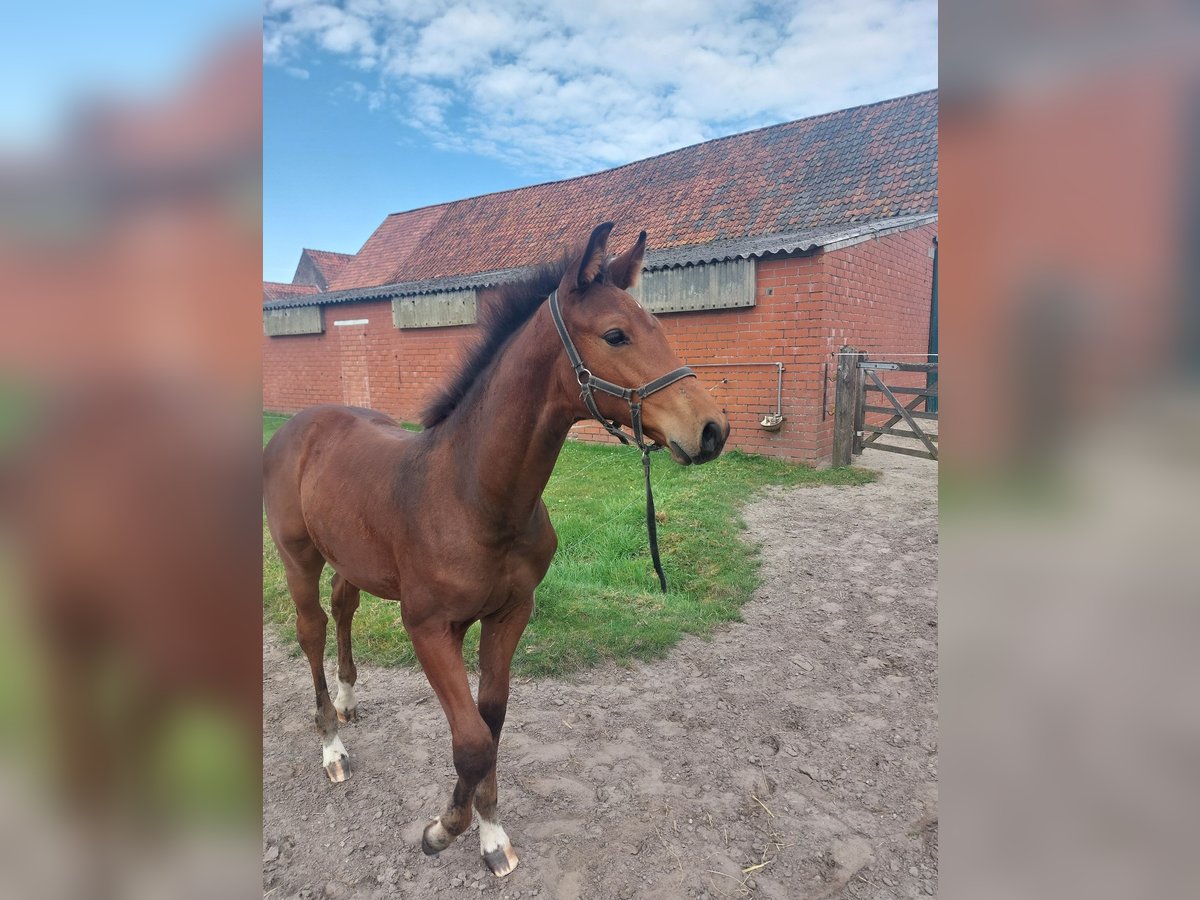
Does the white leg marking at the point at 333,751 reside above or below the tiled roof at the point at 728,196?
below

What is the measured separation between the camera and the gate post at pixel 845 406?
840cm

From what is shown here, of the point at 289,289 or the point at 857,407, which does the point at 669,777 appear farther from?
the point at 289,289

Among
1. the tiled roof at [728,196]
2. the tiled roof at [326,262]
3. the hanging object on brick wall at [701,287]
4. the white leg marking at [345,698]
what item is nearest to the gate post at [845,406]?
the hanging object on brick wall at [701,287]

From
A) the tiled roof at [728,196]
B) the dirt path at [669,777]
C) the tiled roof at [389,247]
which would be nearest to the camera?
the dirt path at [669,777]

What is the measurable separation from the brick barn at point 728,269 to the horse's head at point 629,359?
1.63 feet

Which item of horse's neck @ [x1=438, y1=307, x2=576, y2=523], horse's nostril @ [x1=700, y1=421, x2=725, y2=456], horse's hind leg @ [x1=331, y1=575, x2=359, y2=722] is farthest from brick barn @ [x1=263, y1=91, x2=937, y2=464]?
horse's hind leg @ [x1=331, y1=575, x2=359, y2=722]

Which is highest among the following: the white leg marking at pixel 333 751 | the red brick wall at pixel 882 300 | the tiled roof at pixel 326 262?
the tiled roof at pixel 326 262

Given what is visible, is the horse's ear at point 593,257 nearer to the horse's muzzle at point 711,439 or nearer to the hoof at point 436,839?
the horse's muzzle at point 711,439

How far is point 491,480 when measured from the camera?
6.69 feet

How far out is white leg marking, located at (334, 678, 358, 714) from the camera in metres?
3.18

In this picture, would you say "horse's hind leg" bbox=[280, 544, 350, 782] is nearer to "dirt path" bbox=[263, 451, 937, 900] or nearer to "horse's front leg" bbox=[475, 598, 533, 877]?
"dirt path" bbox=[263, 451, 937, 900]
